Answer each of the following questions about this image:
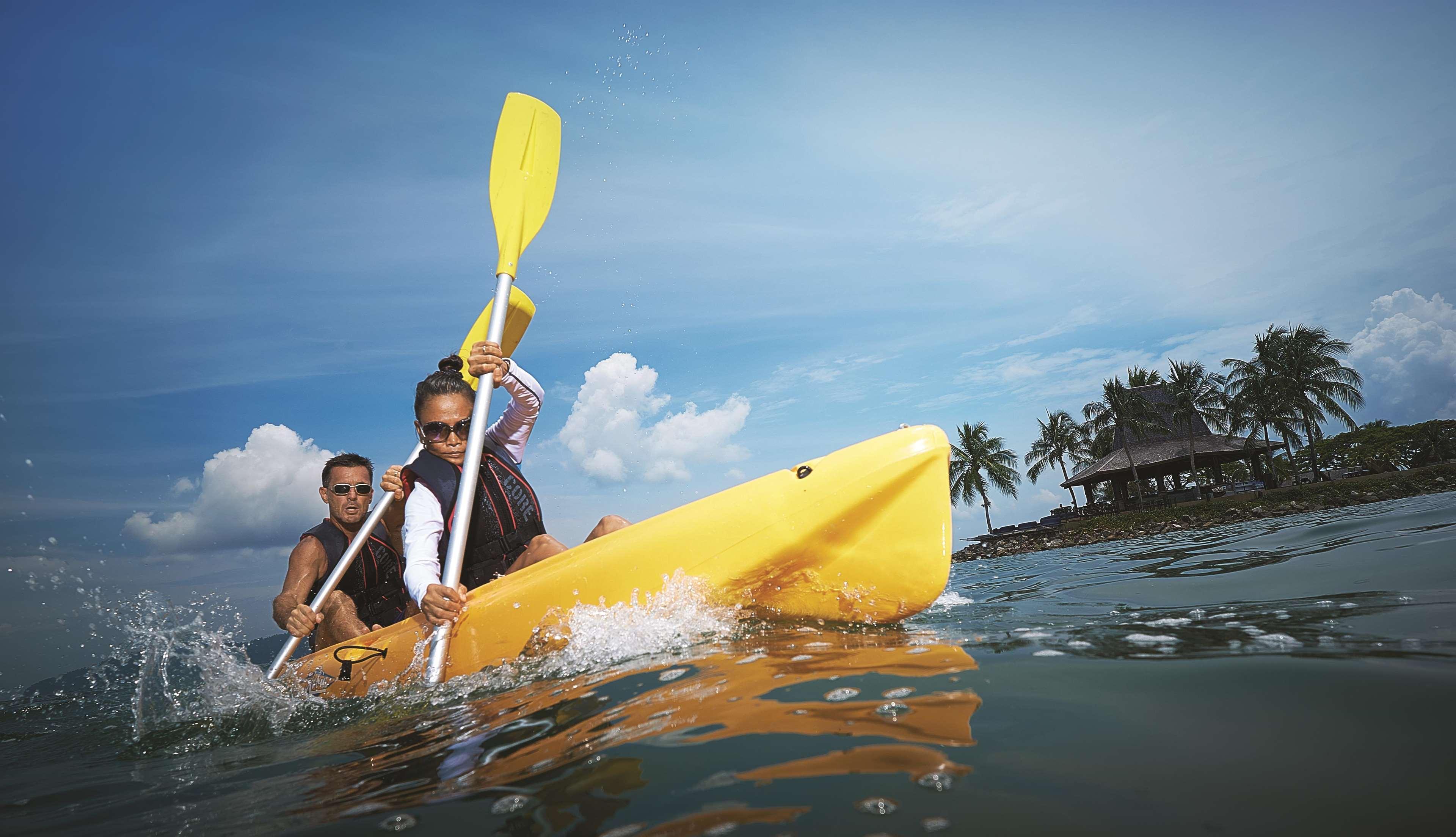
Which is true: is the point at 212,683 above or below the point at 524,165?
below

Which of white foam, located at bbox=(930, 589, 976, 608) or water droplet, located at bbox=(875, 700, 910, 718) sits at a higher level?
water droplet, located at bbox=(875, 700, 910, 718)

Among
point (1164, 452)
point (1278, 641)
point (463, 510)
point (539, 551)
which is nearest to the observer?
Result: point (1278, 641)

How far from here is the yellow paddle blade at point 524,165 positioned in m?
4.59

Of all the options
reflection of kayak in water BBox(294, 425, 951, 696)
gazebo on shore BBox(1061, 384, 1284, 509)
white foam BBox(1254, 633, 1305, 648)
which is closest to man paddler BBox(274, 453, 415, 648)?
reflection of kayak in water BBox(294, 425, 951, 696)

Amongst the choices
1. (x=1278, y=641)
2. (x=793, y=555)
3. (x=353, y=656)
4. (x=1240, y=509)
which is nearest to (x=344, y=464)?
(x=353, y=656)

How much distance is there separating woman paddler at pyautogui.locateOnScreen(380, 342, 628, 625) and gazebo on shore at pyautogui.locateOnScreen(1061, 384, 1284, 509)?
27952mm

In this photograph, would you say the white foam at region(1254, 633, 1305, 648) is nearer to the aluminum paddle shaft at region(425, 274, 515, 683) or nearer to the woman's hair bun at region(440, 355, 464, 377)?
the aluminum paddle shaft at region(425, 274, 515, 683)

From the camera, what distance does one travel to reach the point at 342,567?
403 centimetres

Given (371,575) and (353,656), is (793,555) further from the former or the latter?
(371,575)

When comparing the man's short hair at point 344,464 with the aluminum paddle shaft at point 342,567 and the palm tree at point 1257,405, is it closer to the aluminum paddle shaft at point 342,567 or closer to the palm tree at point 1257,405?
the aluminum paddle shaft at point 342,567

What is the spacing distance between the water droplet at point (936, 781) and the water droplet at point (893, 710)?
312 mm

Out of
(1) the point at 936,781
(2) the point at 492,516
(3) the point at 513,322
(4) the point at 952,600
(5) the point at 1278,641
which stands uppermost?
(3) the point at 513,322

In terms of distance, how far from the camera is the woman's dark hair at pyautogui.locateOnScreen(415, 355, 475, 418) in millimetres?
3637

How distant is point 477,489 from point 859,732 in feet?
9.04
